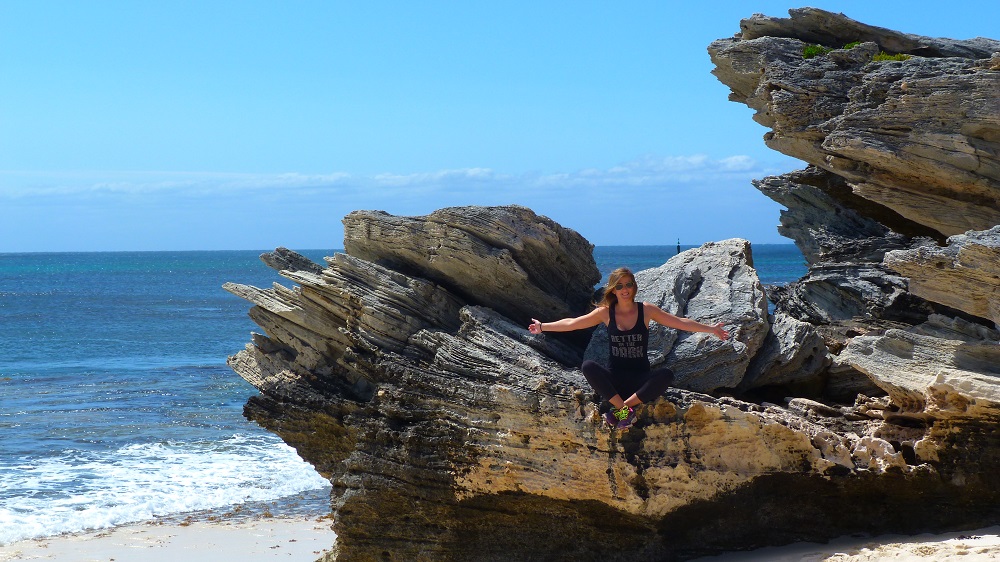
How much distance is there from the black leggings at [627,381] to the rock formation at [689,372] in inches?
11.7

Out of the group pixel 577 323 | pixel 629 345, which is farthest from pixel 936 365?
pixel 577 323

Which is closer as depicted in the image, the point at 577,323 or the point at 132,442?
the point at 577,323

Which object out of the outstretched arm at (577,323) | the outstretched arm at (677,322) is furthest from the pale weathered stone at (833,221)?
the outstretched arm at (577,323)

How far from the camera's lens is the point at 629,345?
29.8ft

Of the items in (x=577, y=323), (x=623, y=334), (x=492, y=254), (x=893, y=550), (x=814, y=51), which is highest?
(x=814, y=51)

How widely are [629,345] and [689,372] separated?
4.17ft

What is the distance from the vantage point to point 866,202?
15094mm

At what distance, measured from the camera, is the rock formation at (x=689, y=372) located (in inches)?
359

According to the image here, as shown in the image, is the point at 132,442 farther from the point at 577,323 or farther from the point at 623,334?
the point at 623,334

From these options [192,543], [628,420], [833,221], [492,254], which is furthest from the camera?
[833,221]

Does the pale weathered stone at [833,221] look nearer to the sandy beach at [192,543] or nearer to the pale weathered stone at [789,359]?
the pale weathered stone at [789,359]

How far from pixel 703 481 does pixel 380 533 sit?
3786mm

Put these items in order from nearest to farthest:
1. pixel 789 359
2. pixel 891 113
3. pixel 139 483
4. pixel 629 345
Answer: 1. pixel 629 345
2. pixel 789 359
3. pixel 891 113
4. pixel 139 483

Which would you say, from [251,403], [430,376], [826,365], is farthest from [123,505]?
[826,365]
